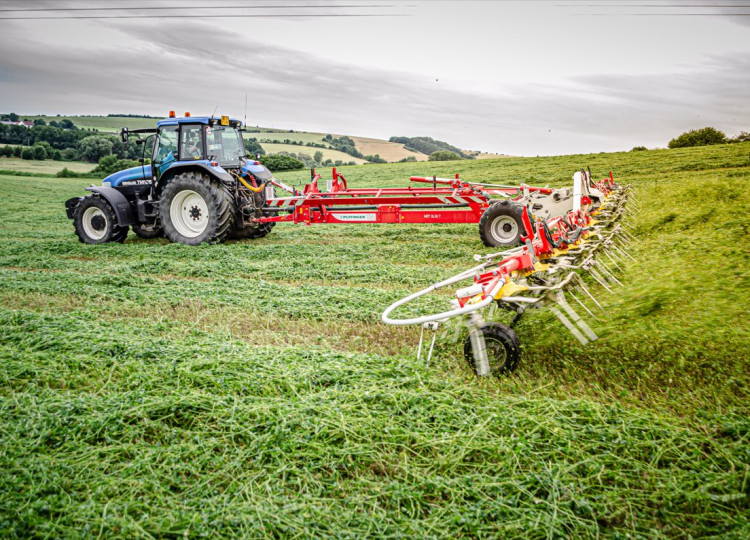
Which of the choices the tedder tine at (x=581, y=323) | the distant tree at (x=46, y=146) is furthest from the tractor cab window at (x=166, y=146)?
the distant tree at (x=46, y=146)

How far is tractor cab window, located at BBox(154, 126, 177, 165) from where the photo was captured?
954 centimetres

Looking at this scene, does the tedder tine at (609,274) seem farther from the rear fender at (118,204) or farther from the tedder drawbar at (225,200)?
the rear fender at (118,204)

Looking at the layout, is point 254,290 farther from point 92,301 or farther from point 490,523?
point 490,523

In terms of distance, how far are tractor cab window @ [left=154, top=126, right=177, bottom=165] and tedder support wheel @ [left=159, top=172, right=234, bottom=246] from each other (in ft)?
1.54

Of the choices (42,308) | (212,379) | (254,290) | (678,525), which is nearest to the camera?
(678,525)

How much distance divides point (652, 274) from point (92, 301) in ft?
19.9

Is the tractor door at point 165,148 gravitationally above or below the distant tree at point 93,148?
below

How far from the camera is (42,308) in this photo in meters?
5.77

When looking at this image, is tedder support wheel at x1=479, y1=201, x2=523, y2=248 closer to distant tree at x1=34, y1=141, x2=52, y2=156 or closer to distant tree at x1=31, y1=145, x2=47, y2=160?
distant tree at x1=31, y1=145, x2=47, y2=160

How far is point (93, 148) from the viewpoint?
35.6 metres

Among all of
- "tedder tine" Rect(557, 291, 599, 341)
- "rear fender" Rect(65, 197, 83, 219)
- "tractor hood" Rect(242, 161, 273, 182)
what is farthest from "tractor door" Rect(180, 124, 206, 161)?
"tedder tine" Rect(557, 291, 599, 341)

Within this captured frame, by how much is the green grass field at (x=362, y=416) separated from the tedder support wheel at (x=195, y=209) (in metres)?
2.97

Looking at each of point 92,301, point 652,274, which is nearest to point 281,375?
point 92,301

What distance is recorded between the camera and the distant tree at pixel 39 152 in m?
37.0
